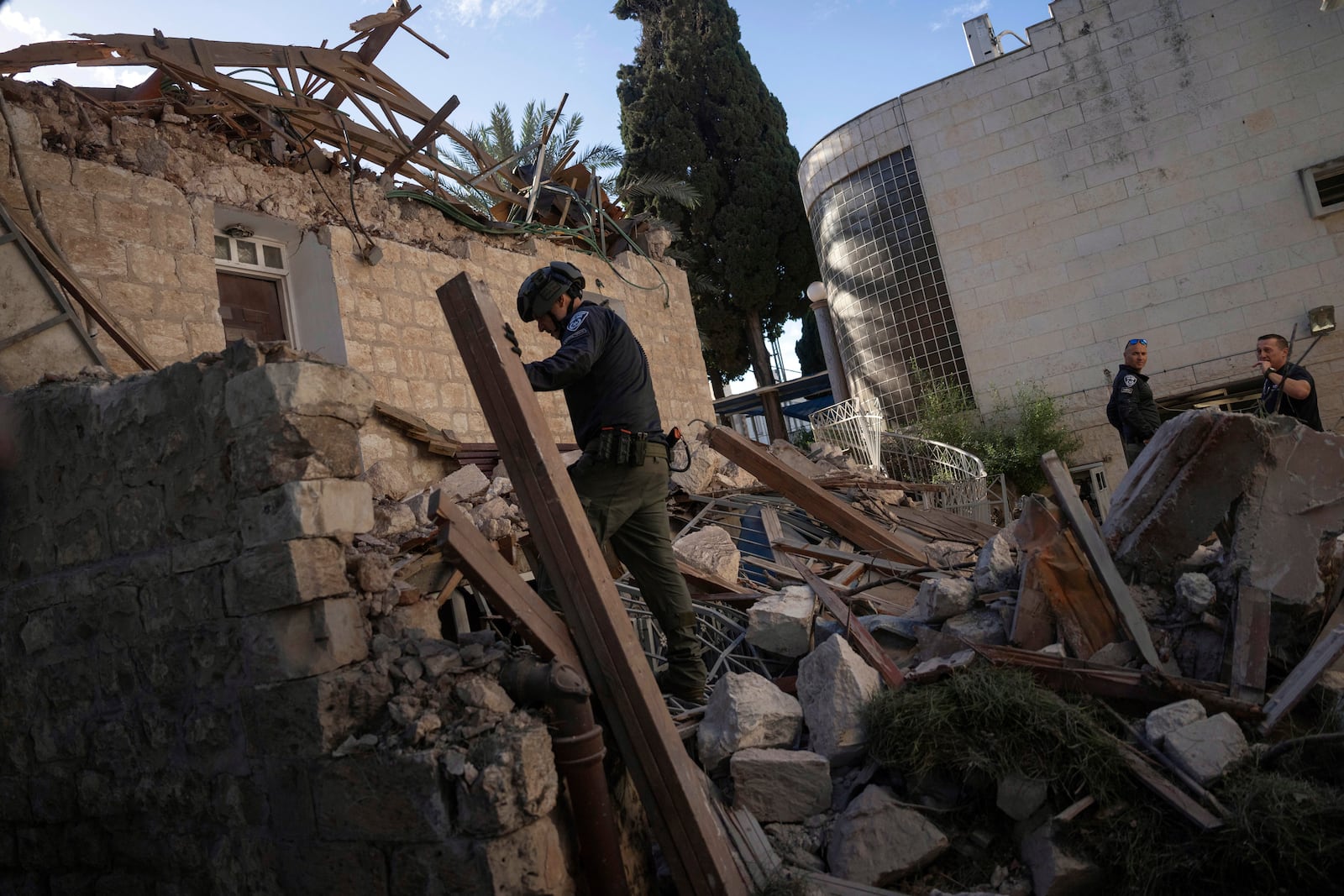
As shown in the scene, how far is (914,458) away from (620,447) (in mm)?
7916

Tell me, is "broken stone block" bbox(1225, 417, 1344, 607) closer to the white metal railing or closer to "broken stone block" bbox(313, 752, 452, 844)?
"broken stone block" bbox(313, 752, 452, 844)

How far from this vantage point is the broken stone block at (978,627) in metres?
3.73

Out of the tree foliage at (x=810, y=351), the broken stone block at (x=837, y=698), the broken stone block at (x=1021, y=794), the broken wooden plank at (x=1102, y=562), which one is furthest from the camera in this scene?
the tree foliage at (x=810, y=351)

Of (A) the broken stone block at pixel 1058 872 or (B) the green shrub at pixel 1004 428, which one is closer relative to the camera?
(A) the broken stone block at pixel 1058 872

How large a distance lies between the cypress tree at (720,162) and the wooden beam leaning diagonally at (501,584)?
56.3 ft

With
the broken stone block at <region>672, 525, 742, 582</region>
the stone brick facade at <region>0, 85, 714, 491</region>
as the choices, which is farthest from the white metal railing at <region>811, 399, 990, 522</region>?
the stone brick facade at <region>0, 85, 714, 491</region>

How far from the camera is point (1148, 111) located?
12.5 meters

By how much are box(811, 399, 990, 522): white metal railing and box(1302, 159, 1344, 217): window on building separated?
19.7 ft

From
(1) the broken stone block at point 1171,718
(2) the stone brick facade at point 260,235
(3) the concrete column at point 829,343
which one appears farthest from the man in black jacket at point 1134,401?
(3) the concrete column at point 829,343

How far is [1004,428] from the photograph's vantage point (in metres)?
13.2

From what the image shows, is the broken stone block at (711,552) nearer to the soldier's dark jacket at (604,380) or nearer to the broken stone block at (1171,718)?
the soldier's dark jacket at (604,380)

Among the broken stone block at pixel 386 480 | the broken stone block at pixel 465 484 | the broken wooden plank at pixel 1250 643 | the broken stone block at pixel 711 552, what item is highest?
the broken stone block at pixel 386 480

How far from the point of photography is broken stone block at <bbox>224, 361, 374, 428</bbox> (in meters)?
2.97

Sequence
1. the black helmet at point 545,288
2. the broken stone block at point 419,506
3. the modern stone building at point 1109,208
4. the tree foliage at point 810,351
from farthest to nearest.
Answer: the tree foliage at point 810,351 → the modern stone building at point 1109,208 → the broken stone block at point 419,506 → the black helmet at point 545,288
